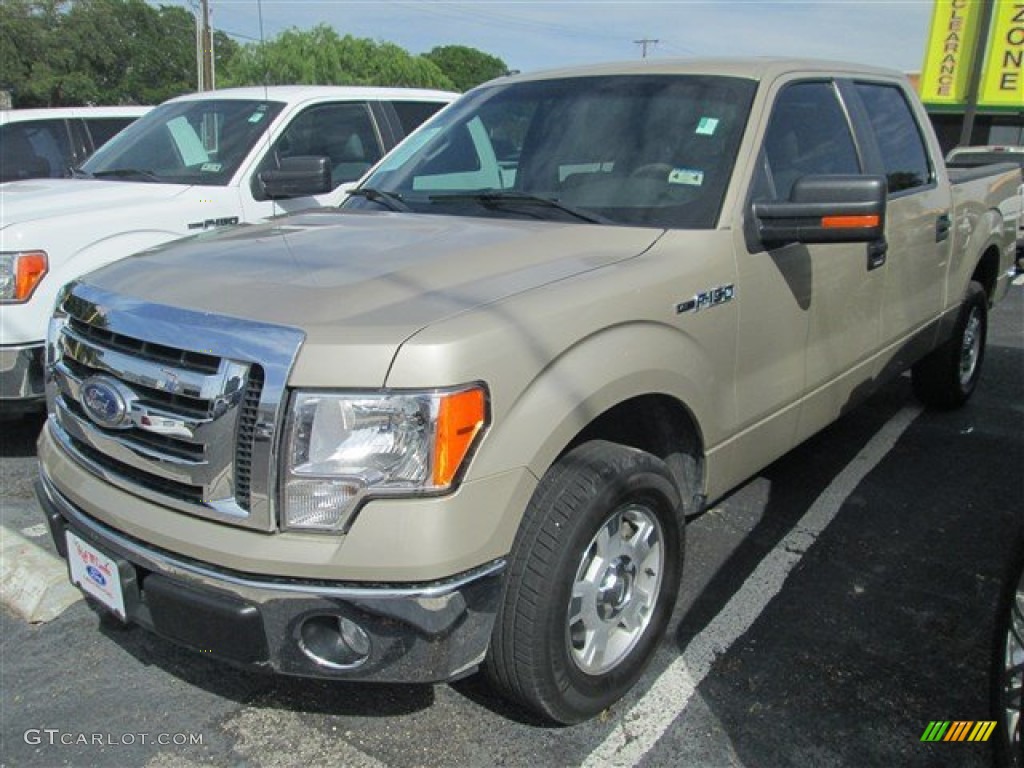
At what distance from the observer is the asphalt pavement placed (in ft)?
8.34

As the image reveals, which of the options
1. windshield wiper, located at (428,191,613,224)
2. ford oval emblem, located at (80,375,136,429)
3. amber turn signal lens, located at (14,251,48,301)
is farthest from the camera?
amber turn signal lens, located at (14,251,48,301)

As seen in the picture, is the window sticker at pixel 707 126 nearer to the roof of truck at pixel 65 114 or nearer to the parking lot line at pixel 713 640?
the parking lot line at pixel 713 640

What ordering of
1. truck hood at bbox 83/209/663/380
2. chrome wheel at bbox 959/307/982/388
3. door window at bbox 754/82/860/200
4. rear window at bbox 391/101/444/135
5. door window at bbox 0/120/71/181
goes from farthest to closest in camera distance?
door window at bbox 0/120/71/181, rear window at bbox 391/101/444/135, chrome wheel at bbox 959/307/982/388, door window at bbox 754/82/860/200, truck hood at bbox 83/209/663/380

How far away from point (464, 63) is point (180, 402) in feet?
266

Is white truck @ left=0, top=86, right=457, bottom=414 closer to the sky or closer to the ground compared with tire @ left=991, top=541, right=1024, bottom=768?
closer to the sky

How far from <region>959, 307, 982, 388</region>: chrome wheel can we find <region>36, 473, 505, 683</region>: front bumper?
13.9ft

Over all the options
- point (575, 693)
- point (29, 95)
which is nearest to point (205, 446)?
point (575, 693)

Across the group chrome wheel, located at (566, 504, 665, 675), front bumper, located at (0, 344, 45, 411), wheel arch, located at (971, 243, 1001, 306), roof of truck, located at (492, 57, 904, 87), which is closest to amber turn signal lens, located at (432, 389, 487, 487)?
chrome wheel, located at (566, 504, 665, 675)

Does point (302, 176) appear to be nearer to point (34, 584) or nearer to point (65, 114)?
point (34, 584)

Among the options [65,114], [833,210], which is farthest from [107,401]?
[65,114]

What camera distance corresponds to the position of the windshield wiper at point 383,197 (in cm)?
342

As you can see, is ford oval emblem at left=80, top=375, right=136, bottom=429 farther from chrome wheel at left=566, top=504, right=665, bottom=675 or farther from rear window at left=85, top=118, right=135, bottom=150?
rear window at left=85, top=118, right=135, bottom=150

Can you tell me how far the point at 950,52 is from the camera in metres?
23.5

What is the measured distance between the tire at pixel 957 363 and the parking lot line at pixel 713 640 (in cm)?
106
